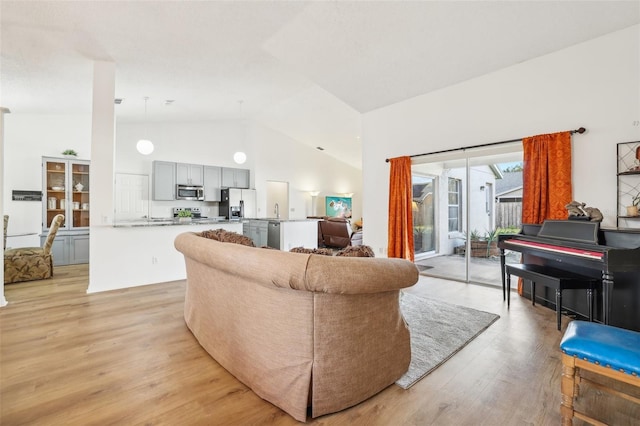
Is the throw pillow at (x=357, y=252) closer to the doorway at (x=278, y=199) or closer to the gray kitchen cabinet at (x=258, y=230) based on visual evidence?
the gray kitchen cabinet at (x=258, y=230)

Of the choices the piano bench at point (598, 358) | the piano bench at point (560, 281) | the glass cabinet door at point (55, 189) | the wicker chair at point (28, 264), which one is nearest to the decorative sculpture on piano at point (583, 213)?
the piano bench at point (560, 281)

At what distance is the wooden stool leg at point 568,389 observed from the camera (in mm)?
1400

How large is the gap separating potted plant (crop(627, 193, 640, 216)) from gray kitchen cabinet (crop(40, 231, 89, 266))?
828 centimetres

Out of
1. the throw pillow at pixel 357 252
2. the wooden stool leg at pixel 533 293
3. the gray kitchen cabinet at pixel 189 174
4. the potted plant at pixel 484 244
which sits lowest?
the wooden stool leg at pixel 533 293

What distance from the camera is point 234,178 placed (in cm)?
824

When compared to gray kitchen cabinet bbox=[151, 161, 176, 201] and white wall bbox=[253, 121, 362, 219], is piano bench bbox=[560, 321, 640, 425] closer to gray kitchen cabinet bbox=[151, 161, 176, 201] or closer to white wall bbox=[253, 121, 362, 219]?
gray kitchen cabinet bbox=[151, 161, 176, 201]

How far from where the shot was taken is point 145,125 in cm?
706

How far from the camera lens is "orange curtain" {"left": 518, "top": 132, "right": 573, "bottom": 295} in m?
3.35

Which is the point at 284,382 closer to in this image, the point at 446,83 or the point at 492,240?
the point at 492,240

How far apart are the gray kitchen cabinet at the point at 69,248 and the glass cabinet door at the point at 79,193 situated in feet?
0.76

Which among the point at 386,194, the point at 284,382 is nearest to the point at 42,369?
the point at 284,382

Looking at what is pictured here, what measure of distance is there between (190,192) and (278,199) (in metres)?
2.88

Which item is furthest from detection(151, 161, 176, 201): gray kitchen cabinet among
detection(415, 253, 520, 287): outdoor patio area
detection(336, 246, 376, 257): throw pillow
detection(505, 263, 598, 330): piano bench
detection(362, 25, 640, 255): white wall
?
detection(505, 263, 598, 330): piano bench

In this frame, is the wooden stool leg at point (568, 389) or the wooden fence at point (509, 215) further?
the wooden fence at point (509, 215)
